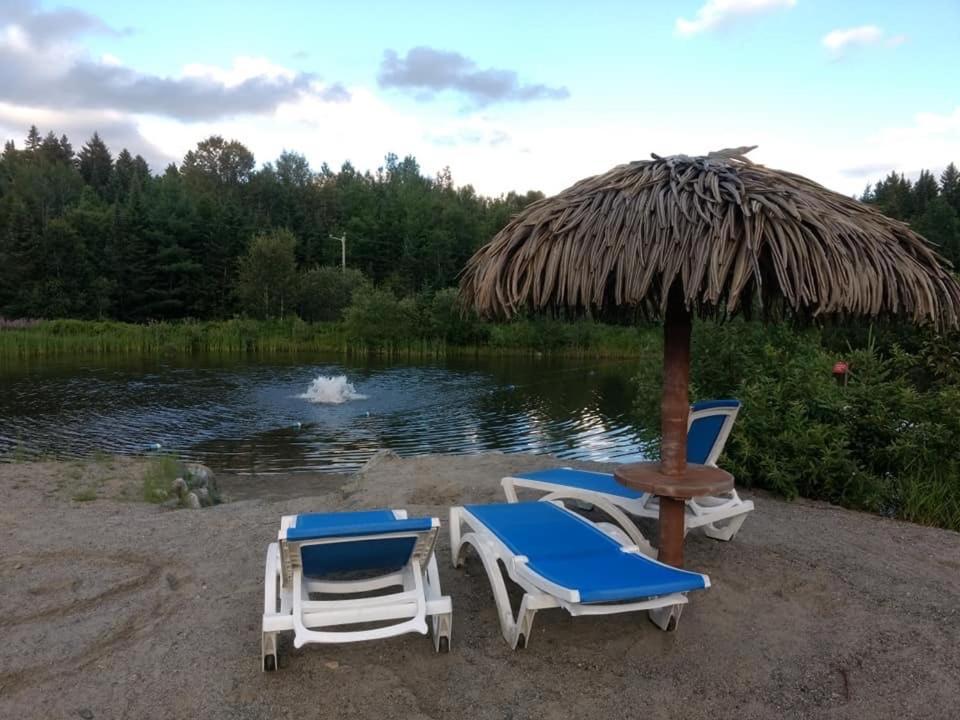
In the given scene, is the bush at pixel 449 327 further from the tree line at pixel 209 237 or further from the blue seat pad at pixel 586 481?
the blue seat pad at pixel 586 481

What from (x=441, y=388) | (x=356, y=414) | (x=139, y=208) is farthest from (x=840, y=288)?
(x=139, y=208)

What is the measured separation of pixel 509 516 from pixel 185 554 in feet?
7.11

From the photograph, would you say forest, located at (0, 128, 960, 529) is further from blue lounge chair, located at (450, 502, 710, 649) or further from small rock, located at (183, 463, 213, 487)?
small rock, located at (183, 463, 213, 487)

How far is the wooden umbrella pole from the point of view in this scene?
346 cm

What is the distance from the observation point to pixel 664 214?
9.82ft

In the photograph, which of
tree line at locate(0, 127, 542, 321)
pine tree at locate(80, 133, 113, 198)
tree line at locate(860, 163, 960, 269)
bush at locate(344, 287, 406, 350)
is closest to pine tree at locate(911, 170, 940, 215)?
tree line at locate(860, 163, 960, 269)

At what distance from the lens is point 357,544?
2.90 meters

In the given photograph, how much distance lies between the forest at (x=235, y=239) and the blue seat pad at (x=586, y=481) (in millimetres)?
30265

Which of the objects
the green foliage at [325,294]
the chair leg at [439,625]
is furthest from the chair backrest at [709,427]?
the green foliage at [325,294]

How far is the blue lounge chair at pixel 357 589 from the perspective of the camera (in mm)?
2812

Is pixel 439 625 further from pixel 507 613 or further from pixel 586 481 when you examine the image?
pixel 586 481

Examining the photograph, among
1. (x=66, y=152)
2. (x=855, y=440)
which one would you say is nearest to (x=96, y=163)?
(x=66, y=152)

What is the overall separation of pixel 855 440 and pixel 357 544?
16.3 feet

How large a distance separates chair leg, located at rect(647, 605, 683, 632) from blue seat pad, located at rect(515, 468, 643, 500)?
38.8 inches
